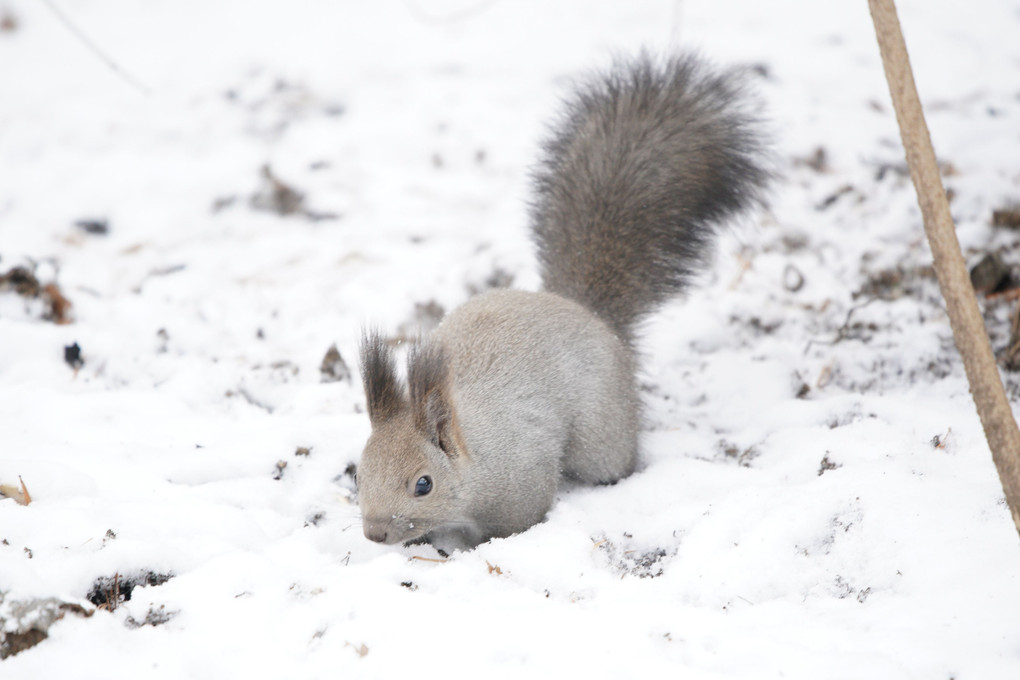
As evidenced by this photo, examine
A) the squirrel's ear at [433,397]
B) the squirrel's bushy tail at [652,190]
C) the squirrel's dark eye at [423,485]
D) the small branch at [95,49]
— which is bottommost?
the squirrel's dark eye at [423,485]

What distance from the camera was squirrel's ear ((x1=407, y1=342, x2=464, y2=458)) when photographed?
2.22 metres

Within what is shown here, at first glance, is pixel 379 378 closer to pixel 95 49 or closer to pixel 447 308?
pixel 447 308

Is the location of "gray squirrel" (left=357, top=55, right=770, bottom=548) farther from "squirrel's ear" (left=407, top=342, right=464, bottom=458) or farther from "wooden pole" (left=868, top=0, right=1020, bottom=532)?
"wooden pole" (left=868, top=0, right=1020, bottom=532)

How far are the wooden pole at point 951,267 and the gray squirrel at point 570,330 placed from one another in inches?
48.6

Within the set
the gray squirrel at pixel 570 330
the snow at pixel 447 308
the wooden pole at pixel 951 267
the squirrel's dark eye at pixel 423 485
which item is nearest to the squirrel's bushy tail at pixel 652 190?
the gray squirrel at pixel 570 330

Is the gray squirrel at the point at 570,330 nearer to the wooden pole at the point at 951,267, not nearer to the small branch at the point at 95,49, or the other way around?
the wooden pole at the point at 951,267

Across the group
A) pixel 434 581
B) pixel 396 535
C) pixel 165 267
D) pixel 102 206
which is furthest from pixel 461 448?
pixel 102 206

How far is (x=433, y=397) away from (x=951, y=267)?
1307 mm

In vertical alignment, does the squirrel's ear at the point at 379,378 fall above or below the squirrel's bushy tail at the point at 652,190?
below

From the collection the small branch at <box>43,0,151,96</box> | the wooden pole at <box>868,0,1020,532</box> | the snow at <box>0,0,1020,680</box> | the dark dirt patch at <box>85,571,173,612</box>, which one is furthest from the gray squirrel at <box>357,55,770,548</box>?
the small branch at <box>43,0,151,96</box>

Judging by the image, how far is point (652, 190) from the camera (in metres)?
2.90

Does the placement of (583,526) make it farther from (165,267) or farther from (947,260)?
(165,267)

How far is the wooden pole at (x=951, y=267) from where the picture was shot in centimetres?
152

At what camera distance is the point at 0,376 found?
2.74m
